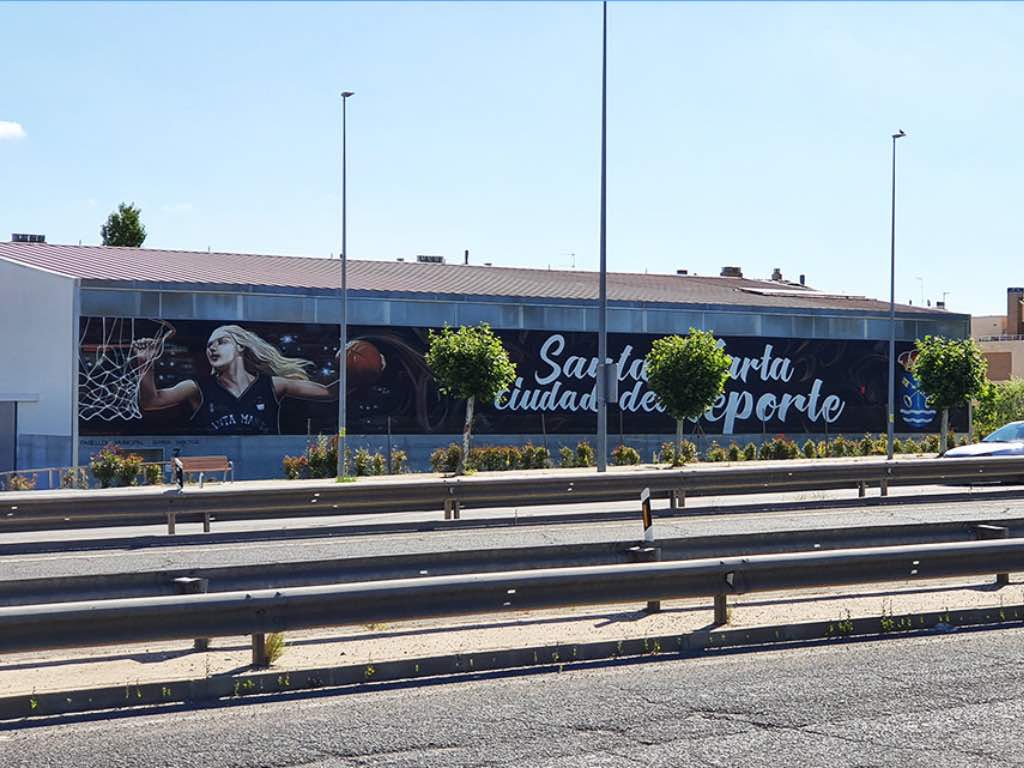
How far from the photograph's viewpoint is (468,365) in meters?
36.1

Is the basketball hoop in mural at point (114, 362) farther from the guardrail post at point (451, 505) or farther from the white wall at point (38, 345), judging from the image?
the guardrail post at point (451, 505)

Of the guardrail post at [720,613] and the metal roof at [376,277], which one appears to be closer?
the guardrail post at [720,613]

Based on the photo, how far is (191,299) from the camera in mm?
37781

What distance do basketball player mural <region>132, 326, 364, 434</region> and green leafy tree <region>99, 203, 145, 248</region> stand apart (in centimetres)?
5264

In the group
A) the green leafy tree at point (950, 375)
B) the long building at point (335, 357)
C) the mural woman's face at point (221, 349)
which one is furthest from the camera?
the green leafy tree at point (950, 375)

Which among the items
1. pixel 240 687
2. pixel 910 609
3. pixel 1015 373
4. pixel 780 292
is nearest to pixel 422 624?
pixel 240 687

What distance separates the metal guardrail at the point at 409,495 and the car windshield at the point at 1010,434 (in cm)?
539

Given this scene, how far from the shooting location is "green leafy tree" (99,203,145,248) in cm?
8738

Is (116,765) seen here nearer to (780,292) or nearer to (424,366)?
(424,366)

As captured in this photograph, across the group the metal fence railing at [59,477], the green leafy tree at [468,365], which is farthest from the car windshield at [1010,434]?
the metal fence railing at [59,477]

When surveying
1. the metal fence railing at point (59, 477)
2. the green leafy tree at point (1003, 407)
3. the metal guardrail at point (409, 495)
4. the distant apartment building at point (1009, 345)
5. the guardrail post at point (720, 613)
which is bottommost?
the metal fence railing at point (59, 477)

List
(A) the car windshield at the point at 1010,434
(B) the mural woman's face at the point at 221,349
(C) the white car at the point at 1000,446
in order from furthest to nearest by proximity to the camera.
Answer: (B) the mural woman's face at the point at 221,349, (A) the car windshield at the point at 1010,434, (C) the white car at the point at 1000,446

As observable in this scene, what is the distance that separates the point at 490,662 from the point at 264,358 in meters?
31.4

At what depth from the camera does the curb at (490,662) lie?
7523 mm
